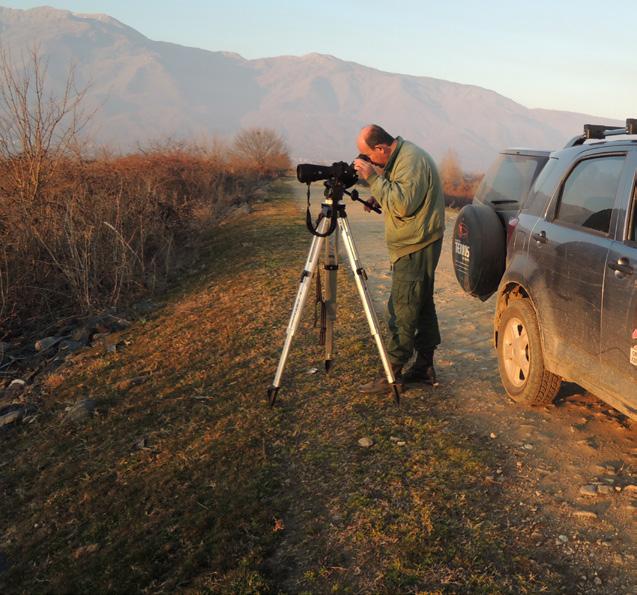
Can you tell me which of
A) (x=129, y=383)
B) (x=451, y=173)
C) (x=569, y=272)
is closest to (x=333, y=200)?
(x=569, y=272)

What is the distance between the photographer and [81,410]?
5422 millimetres

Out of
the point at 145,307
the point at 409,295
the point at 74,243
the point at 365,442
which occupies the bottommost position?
the point at 145,307

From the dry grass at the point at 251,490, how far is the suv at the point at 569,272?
2.62 ft

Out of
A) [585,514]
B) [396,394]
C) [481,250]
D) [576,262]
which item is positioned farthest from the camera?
[481,250]

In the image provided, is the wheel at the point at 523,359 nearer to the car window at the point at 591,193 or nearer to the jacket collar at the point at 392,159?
the car window at the point at 591,193

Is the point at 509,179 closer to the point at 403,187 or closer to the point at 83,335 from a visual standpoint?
the point at 403,187

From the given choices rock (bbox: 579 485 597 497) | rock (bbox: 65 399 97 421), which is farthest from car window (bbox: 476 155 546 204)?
rock (bbox: 65 399 97 421)

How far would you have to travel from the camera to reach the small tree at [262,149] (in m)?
44.8

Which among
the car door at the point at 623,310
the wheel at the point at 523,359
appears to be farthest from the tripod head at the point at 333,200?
the car door at the point at 623,310

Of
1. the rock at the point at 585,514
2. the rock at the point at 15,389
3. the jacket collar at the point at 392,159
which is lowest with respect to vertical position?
the rock at the point at 15,389

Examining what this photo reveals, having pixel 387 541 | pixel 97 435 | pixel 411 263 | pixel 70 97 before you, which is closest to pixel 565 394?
pixel 411 263

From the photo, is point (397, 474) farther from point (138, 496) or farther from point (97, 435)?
point (97, 435)

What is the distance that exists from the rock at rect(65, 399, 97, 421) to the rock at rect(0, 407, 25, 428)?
0.63 metres

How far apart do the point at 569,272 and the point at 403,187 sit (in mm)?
1280
